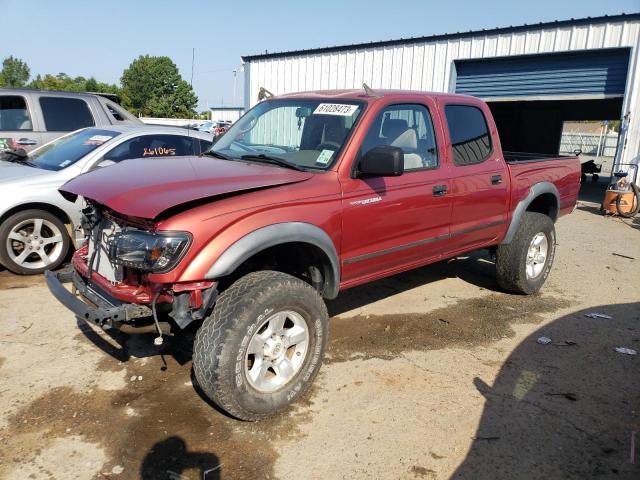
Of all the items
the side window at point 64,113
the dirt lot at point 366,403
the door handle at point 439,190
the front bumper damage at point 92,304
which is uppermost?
the side window at point 64,113

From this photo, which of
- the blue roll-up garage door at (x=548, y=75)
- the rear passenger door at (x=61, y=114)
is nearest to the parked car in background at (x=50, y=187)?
the rear passenger door at (x=61, y=114)

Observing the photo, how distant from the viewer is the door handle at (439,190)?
3987 mm

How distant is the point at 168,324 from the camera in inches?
120

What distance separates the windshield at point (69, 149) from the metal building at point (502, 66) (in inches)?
375

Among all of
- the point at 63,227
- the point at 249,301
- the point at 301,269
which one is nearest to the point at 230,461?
the point at 249,301

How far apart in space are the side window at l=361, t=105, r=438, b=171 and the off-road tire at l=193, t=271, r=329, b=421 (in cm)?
130

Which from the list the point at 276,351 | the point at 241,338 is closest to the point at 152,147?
the point at 276,351

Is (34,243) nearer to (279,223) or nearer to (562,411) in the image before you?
(279,223)

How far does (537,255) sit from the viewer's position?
545 centimetres

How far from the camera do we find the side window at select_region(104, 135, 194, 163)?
19.2 feet

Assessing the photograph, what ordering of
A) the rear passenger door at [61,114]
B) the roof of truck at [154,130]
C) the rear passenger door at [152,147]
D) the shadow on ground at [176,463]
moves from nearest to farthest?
the shadow on ground at [176,463] < the rear passenger door at [152,147] < the roof of truck at [154,130] < the rear passenger door at [61,114]

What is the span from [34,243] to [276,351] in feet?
12.0

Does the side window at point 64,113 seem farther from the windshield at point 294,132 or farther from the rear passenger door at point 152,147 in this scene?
the windshield at point 294,132

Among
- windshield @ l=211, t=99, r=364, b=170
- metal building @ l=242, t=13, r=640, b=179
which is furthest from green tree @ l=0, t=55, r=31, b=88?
windshield @ l=211, t=99, r=364, b=170
